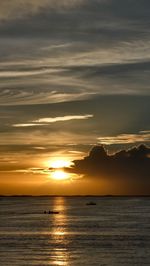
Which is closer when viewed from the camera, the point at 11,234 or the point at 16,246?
the point at 16,246

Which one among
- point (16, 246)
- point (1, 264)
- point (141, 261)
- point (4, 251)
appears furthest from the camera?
point (16, 246)

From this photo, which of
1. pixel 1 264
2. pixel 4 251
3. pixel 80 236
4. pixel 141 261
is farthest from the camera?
pixel 80 236

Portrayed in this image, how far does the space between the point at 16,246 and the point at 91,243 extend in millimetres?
16228

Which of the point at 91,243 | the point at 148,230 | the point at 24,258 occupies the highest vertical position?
the point at 24,258

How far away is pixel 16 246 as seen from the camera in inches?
4643

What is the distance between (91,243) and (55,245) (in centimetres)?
768

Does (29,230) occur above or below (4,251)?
below

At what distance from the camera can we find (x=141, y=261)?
315 ft

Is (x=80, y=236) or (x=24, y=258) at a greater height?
(x=24, y=258)

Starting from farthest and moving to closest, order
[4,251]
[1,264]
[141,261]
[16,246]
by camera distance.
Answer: [16,246] → [4,251] → [141,261] → [1,264]

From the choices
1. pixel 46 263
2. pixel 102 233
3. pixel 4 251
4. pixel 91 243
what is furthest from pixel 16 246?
pixel 102 233

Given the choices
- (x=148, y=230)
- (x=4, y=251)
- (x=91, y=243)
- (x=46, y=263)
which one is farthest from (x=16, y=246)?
(x=148, y=230)

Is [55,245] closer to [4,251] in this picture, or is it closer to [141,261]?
[4,251]

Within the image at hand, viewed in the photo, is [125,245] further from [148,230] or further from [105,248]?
[148,230]
